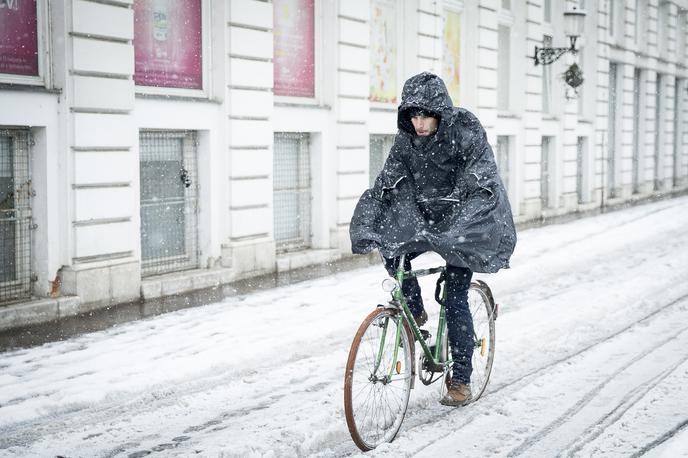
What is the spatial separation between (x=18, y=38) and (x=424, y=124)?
18.8 feet

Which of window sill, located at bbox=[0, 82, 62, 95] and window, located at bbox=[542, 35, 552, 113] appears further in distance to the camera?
window, located at bbox=[542, 35, 552, 113]

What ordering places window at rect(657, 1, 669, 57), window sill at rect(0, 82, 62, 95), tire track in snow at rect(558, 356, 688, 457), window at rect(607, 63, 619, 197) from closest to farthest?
tire track in snow at rect(558, 356, 688, 457) → window sill at rect(0, 82, 62, 95) → window at rect(607, 63, 619, 197) → window at rect(657, 1, 669, 57)

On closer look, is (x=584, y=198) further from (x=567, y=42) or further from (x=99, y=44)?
(x=99, y=44)

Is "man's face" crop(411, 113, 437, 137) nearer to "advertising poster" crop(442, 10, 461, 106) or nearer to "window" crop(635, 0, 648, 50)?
"advertising poster" crop(442, 10, 461, 106)

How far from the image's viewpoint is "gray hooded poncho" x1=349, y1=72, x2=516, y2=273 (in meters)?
4.93

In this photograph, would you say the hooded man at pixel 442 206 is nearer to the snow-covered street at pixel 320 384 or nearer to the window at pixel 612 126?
the snow-covered street at pixel 320 384

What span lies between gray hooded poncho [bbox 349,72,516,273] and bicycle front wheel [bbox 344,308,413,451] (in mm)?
444

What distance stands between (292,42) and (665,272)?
634 centimetres

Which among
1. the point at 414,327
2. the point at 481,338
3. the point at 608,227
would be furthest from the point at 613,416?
the point at 608,227

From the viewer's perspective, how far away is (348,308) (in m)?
9.28

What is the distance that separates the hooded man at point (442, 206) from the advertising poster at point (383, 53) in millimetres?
10040

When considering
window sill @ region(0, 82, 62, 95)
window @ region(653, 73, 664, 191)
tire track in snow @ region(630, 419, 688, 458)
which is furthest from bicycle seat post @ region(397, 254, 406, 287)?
window @ region(653, 73, 664, 191)

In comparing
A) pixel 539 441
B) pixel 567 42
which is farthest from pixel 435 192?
pixel 567 42

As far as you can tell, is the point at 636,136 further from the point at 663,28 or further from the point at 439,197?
the point at 439,197
